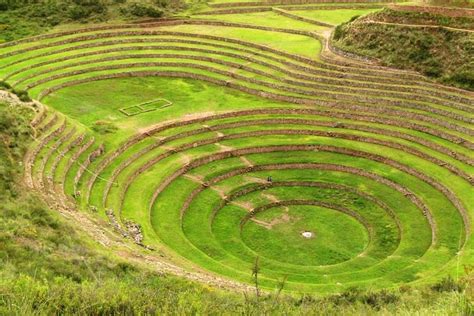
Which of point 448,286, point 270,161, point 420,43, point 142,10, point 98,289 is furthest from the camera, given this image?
point 142,10

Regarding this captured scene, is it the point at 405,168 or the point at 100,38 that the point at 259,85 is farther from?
the point at 100,38

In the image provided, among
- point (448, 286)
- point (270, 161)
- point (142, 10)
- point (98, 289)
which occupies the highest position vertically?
point (142, 10)

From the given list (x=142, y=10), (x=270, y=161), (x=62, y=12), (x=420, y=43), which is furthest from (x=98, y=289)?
(x=62, y=12)

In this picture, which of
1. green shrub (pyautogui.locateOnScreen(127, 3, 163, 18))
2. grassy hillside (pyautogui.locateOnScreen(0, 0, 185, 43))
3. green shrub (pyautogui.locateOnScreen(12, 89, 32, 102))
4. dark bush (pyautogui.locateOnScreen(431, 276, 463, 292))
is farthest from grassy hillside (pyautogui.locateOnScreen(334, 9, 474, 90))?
green shrub (pyautogui.locateOnScreen(12, 89, 32, 102))

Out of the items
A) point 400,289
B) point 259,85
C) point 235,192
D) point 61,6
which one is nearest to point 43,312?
point 400,289

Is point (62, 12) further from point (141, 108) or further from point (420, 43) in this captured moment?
point (420, 43)

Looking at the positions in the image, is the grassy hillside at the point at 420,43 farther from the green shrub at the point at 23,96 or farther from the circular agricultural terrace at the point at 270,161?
the green shrub at the point at 23,96
